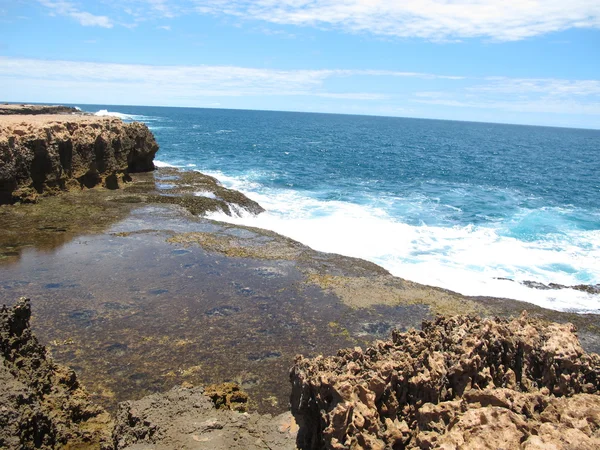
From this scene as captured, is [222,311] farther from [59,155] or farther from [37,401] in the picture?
[59,155]

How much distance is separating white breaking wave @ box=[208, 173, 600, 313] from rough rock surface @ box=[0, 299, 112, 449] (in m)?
14.7

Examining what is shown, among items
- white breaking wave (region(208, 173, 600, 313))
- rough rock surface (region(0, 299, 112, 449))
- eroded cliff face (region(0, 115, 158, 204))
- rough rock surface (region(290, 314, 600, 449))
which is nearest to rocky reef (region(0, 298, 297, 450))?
rough rock surface (region(0, 299, 112, 449))

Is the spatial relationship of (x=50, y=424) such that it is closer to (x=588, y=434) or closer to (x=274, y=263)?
(x=588, y=434)

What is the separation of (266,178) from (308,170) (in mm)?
9362

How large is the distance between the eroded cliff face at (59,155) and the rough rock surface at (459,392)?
2324 cm

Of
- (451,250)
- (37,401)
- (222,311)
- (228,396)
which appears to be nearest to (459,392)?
(228,396)

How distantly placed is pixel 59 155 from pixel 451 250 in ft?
78.5

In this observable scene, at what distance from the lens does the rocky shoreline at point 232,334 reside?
669cm

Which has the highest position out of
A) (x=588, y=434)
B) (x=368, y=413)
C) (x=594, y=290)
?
(x=588, y=434)

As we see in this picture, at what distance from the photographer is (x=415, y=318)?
1419 cm

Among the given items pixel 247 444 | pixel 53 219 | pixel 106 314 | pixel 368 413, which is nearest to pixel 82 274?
pixel 106 314

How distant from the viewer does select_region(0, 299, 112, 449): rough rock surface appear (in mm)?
6762

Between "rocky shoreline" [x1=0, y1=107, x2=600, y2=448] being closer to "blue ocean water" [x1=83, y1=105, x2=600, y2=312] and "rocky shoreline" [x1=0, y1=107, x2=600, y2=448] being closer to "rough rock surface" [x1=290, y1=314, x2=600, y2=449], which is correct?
"rough rock surface" [x1=290, y1=314, x2=600, y2=449]

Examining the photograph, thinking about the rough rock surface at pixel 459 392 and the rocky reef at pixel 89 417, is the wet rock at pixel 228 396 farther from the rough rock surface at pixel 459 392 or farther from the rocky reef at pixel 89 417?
the rough rock surface at pixel 459 392
